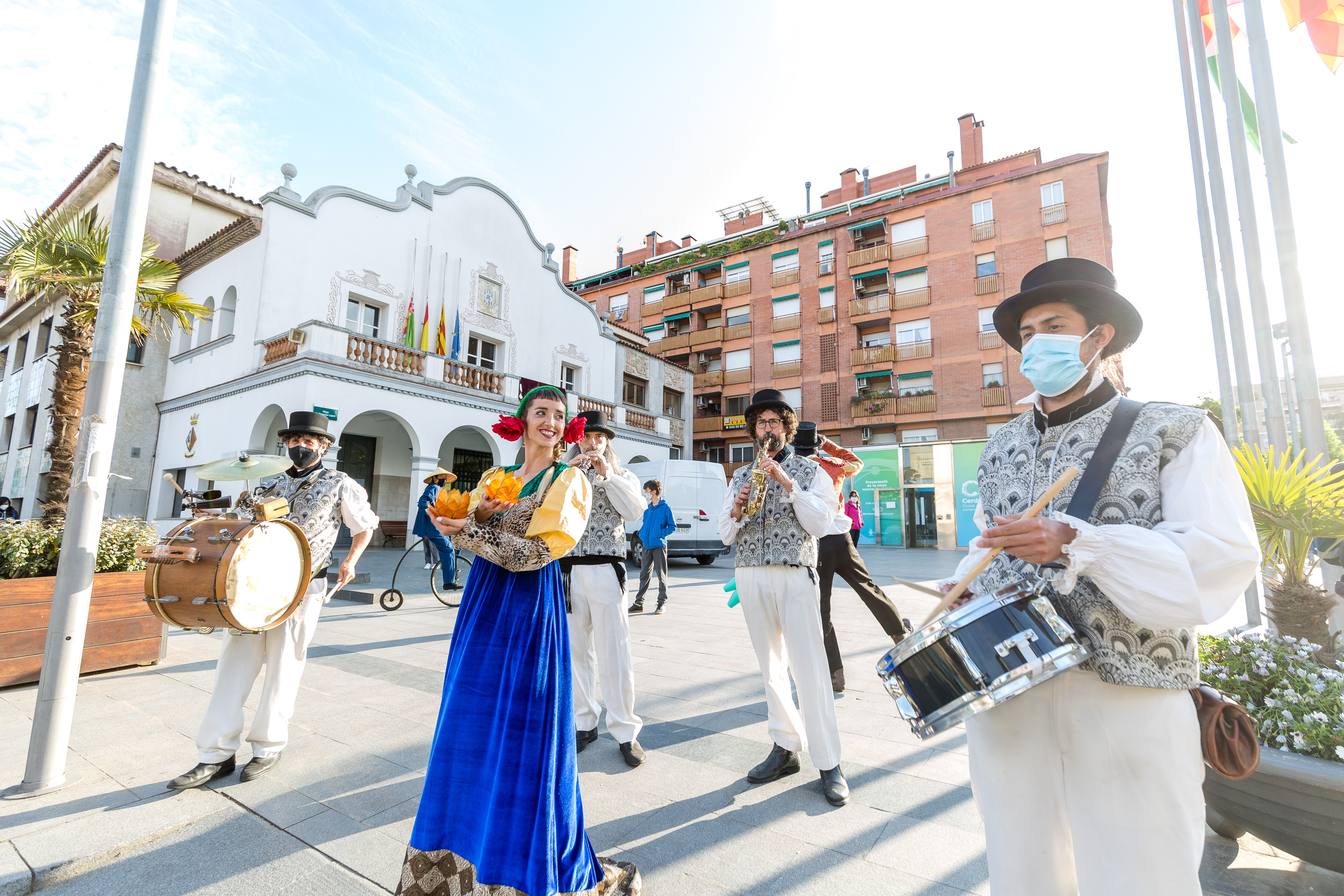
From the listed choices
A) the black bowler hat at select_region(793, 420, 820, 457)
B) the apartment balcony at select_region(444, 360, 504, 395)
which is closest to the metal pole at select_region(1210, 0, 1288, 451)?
the black bowler hat at select_region(793, 420, 820, 457)

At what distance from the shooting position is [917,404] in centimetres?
2814

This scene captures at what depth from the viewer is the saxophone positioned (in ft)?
Result: 11.1

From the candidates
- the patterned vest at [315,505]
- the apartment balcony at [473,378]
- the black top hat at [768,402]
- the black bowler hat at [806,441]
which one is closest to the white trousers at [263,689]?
the patterned vest at [315,505]

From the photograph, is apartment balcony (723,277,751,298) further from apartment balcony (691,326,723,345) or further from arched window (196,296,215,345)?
arched window (196,296,215,345)

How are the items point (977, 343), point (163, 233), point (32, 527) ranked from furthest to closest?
point (977, 343) < point (163, 233) < point (32, 527)

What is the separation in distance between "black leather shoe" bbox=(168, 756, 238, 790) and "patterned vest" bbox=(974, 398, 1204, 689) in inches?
152

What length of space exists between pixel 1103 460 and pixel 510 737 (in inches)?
81.5

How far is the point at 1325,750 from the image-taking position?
2.11m

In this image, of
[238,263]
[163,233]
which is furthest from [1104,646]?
[163,233]

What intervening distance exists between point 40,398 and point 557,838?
2766cm

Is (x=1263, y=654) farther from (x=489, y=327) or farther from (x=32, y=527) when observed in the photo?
(x=489, y=327)

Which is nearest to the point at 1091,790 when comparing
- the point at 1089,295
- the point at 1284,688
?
the point at 1089,295

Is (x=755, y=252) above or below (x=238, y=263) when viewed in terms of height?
above

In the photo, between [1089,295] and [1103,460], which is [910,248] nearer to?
[1089,295]
